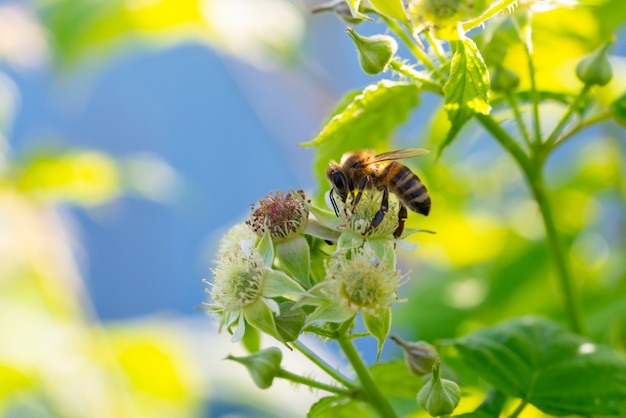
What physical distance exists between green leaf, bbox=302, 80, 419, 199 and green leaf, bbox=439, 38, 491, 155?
11 centimetres

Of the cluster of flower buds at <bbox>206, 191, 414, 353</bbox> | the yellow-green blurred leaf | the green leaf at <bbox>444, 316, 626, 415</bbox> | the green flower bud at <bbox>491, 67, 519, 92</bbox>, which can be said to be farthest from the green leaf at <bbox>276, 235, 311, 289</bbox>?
the yellow-green blurred leaf

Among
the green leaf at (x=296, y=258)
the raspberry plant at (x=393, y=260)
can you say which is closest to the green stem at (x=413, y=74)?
the raspberry plant at (x=393, y=260)

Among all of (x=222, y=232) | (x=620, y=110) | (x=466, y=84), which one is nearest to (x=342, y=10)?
(x=466, y=84)

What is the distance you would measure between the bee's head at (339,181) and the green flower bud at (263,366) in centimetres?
23

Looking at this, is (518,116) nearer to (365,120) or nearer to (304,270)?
(365,120)

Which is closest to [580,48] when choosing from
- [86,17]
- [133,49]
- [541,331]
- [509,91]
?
[509,91]

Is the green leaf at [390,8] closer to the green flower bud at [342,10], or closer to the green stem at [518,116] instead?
the green flower bud at [342,10]

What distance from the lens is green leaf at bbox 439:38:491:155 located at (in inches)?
33.0

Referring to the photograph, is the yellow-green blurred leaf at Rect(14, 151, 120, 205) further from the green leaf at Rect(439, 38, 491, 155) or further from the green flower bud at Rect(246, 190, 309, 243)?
the green leaf at Rect(439, 38, 491, 155)

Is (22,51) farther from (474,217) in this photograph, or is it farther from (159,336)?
(474,217)

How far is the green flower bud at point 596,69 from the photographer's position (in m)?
1.03

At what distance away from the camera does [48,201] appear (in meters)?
2.20

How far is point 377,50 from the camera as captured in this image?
2.94 feet

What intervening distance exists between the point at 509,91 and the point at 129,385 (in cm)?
165
